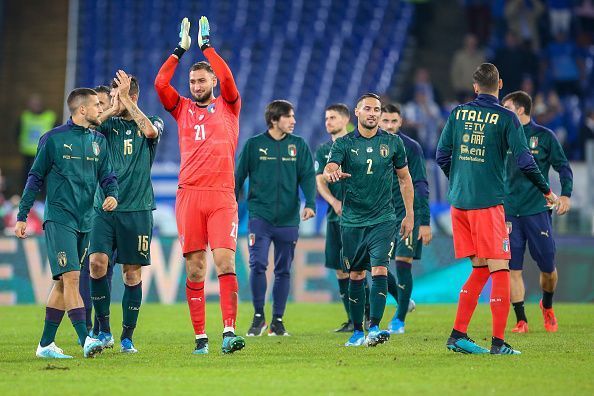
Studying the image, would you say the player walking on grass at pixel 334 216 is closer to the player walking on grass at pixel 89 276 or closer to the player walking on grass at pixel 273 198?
the player walking on grass at pixel 273 198

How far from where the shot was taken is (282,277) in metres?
12.6

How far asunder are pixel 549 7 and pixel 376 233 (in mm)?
15825

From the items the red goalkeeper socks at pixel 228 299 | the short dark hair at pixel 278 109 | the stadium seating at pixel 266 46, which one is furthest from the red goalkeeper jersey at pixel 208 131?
the stadium seating at pixel 266 46

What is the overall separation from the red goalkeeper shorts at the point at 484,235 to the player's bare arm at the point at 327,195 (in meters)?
2.80

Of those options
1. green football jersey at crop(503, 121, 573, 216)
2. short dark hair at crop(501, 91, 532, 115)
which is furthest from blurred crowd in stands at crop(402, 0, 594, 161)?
short dark hair at crop(501, 91, 532, 115)

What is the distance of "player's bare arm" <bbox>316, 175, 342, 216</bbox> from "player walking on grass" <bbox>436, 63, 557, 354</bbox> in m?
2.83

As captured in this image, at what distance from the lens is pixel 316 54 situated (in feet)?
82.5

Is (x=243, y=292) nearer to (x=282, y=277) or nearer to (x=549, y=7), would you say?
(x=282, y=277)

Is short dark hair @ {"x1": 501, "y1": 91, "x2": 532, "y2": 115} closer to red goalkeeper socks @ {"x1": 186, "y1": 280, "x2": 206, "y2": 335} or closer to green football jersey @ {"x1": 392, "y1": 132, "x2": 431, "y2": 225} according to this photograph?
green football jersey @ {"x1": 392, "y1": 132, "x2": 431, "y2": 225}

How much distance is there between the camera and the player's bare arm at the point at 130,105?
9703 mm

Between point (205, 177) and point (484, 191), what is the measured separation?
7.28 feet

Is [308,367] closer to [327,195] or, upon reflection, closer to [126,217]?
[126,217]

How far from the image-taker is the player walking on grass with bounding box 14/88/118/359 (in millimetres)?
9422

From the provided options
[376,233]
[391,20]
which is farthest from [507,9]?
[376,233]
